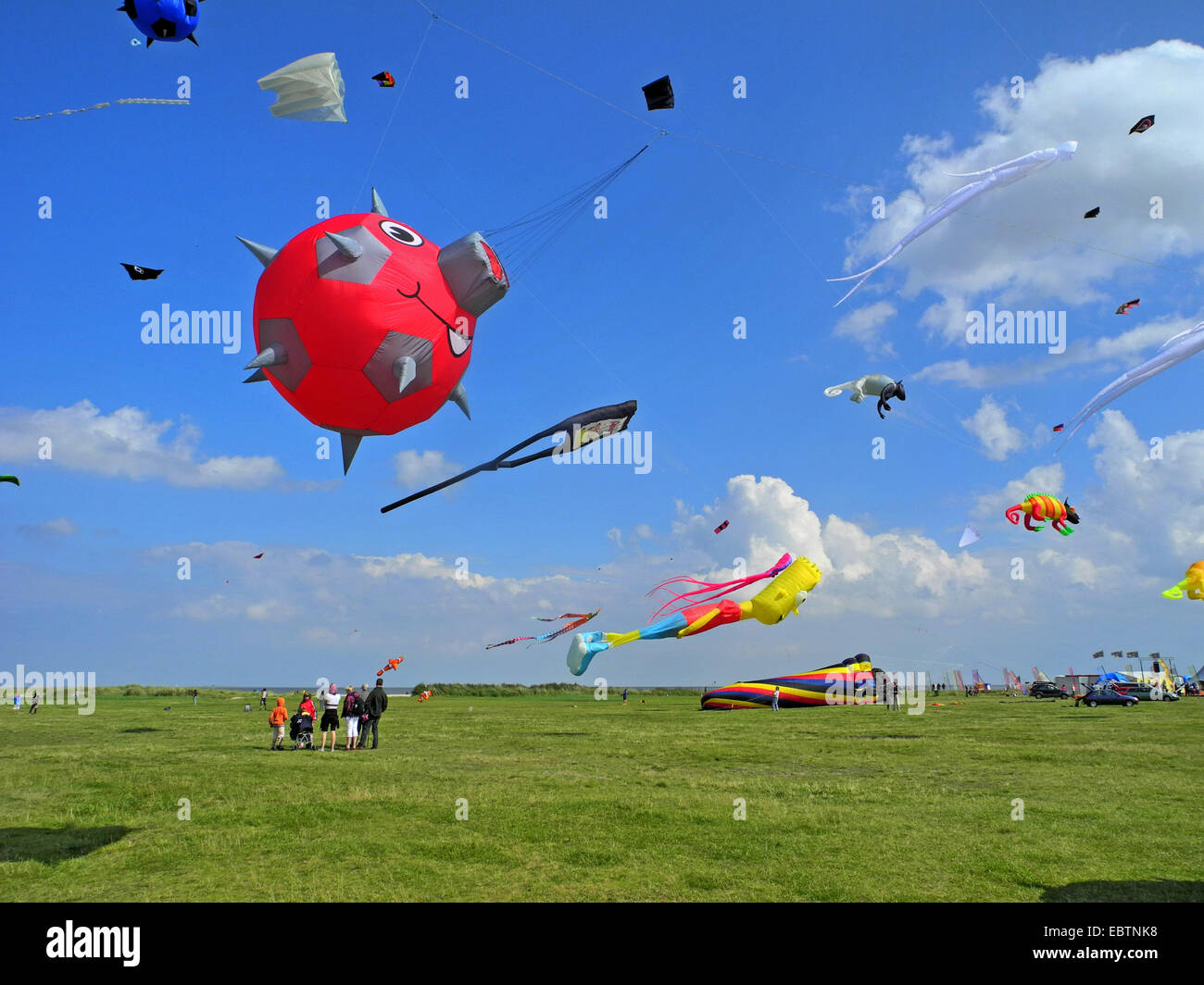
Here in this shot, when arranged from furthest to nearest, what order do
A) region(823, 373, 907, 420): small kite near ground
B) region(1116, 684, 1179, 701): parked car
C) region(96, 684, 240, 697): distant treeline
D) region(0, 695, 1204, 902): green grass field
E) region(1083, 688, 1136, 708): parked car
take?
region(96, 684, 240, 697): distant treeline < region(1116, 684, 1179, 701): parked car < region(1083, 688, 1136, 708): parked car < region(823, 373, 907, 420): small kite near ground < region(0, 695, 1204, 902): green grass field

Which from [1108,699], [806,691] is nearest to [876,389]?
[806,691]

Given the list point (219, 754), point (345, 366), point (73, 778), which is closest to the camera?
point (345, 366)

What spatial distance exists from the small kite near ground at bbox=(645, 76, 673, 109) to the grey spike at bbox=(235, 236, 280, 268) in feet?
16.7

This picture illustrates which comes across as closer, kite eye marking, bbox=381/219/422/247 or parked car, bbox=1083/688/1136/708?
kite eye marking, bbox=381/219/422/247

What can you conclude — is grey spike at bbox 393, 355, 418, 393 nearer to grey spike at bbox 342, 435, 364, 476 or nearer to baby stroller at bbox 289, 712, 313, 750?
grey spike at bbox 342, 435, 364, 476

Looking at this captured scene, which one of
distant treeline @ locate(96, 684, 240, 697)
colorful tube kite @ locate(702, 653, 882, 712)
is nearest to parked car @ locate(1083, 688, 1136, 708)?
colorful tube kite @ locate(702, 653, 882, 712)

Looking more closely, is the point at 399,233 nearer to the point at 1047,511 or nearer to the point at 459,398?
the point at 459,398

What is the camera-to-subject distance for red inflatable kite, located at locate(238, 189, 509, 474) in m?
5.83

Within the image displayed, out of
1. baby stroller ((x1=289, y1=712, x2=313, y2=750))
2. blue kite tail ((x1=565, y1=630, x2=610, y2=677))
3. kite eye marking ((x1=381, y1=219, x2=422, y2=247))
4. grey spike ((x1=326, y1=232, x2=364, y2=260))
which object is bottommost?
baby stroller ((x1=289, y1=712, x2=313, y2=750))

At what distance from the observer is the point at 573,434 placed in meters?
5.82

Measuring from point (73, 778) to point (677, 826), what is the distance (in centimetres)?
1265

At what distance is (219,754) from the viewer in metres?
19.3
